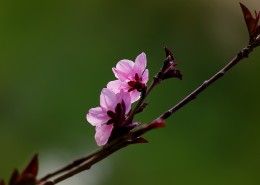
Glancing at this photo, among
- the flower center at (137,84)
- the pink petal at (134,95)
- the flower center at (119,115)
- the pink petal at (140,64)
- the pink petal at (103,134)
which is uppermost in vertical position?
the pink petal at (140,64)

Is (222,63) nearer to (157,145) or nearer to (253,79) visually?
(253,79)

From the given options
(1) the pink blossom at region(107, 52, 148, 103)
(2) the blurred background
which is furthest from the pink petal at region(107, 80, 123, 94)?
(2) the blurred background

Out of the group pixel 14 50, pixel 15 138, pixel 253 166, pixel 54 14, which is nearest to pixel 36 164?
pixel 15 138

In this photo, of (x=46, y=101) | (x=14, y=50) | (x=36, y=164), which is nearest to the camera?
(x=36, y=164)

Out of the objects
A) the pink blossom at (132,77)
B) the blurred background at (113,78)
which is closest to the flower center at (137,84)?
the pink blossom at (132,77)

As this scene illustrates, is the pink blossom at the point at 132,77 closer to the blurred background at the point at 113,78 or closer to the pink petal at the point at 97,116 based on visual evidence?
the pink petal at the point at 97,116

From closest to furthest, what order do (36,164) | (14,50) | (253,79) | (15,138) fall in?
(36,164)
(15,138)
(14,50)
(253,79)

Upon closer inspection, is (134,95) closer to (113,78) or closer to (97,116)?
(97,116)

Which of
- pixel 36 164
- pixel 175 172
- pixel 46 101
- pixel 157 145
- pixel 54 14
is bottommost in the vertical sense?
pixel 175 172
